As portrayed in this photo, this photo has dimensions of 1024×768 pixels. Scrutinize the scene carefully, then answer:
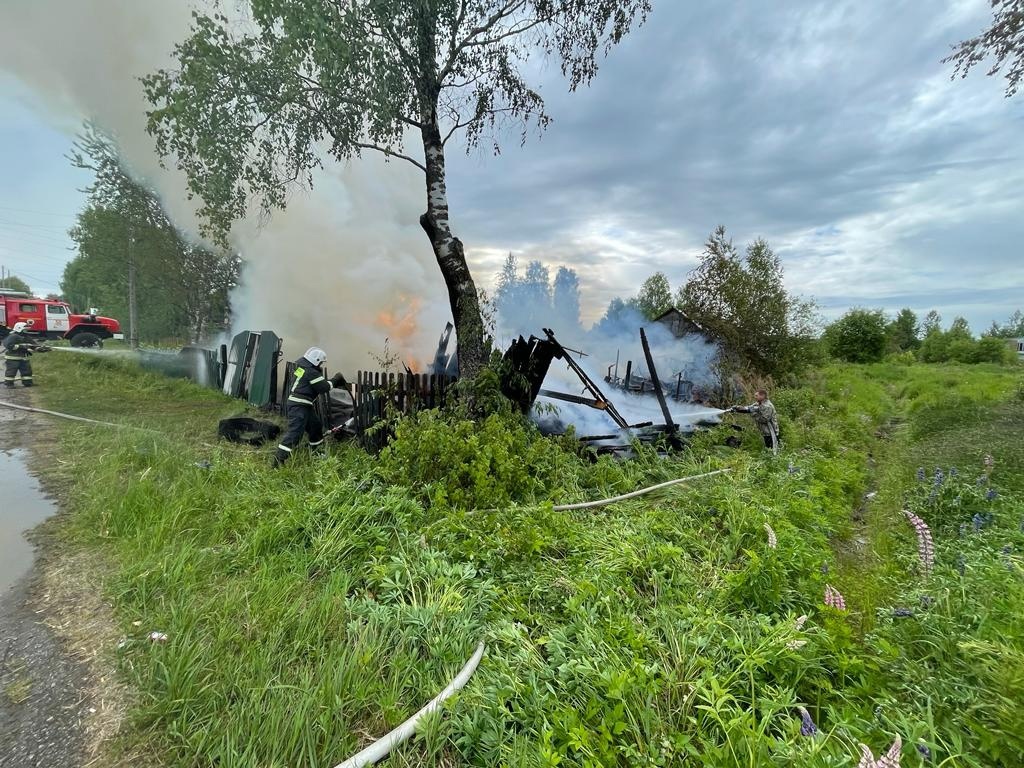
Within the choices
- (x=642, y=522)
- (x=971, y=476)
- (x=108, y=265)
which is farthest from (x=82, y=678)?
(x=108, y=265)

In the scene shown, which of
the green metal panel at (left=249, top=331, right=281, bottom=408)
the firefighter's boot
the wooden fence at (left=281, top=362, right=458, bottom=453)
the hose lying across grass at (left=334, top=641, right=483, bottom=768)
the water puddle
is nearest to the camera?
the hose lying across grass at (left=334, top=641, right=483, bottom=768)

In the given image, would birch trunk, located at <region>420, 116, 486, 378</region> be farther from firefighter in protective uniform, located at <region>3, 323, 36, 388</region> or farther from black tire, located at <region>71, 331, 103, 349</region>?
black tire, located at <region>71, 331, 103, 349</region>

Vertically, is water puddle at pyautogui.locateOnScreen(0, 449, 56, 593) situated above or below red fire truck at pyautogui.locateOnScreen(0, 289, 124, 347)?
below

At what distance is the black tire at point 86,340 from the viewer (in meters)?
20.4

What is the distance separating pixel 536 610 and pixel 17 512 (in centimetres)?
472

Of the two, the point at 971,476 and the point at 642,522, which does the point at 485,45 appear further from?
the point at 971,476

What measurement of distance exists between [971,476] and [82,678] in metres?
7.93

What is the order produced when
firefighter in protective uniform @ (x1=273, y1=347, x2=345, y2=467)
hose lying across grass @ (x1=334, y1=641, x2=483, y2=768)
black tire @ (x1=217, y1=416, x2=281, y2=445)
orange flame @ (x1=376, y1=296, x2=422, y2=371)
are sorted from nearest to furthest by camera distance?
hose lying across grass @ (x1=334, y1=641, x2=483, y2=768)
firefighter in protective uniform @ (x1=273, y1=347, x2=345, y2=467)
black tire @ (x1=217, y1=416, x2=281, y2=445)
orange flame @ (x1=376, y1=296, x2=422, y2=371)

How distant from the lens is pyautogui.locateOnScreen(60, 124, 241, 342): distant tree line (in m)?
17.5

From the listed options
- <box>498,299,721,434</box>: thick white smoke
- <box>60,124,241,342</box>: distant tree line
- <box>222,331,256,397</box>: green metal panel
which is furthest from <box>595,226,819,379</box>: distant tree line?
<box>60,124,241,342</box>: distant tree line

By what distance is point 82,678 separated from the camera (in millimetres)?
2135

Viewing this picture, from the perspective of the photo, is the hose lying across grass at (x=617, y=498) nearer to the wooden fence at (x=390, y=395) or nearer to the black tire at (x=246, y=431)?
the wooden fence at (x=390, y=395)

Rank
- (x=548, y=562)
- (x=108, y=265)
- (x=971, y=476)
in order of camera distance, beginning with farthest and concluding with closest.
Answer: (x=108, y=265), (x=971, y=476), (x=548, y=562)

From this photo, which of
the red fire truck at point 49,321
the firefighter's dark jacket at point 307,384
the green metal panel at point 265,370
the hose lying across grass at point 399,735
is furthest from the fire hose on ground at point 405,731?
the red fire truck at point 49,321
